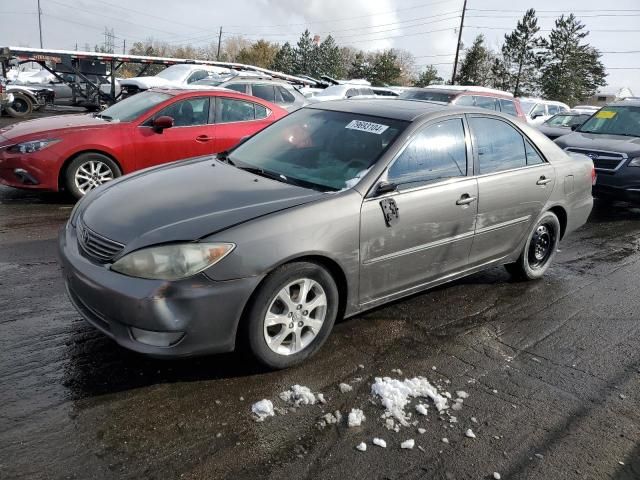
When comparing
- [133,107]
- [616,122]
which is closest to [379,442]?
[133,107]

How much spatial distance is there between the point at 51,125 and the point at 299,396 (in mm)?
5562

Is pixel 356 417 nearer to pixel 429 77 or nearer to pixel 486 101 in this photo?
pixel 486 101

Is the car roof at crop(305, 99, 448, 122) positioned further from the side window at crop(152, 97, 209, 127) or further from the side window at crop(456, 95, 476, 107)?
the side window at crop(456, 95, 476, 107)

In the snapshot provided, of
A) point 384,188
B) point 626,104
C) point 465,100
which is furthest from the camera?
point 465,100

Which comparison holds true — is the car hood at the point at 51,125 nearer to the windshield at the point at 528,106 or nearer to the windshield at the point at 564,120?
the windshield at the point at 564,120

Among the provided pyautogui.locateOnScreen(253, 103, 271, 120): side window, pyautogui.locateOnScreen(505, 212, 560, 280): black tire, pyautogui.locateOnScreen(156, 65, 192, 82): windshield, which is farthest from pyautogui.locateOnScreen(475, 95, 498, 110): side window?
pyautogui.locateOnScreen(156, 65, 192, 82): windshield

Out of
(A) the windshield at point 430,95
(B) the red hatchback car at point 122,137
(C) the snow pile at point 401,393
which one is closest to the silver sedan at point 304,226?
(C) the snow pile at point 401,393

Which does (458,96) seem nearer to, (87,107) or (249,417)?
(249,417)

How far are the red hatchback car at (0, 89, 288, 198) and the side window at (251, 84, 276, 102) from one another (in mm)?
4984

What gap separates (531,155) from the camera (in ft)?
15.7

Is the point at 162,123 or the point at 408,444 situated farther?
the point at 162,123

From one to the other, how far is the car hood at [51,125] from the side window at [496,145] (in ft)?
15.6

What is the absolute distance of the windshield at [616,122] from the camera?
30.4 feet

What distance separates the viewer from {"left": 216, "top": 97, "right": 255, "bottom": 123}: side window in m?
7.79
